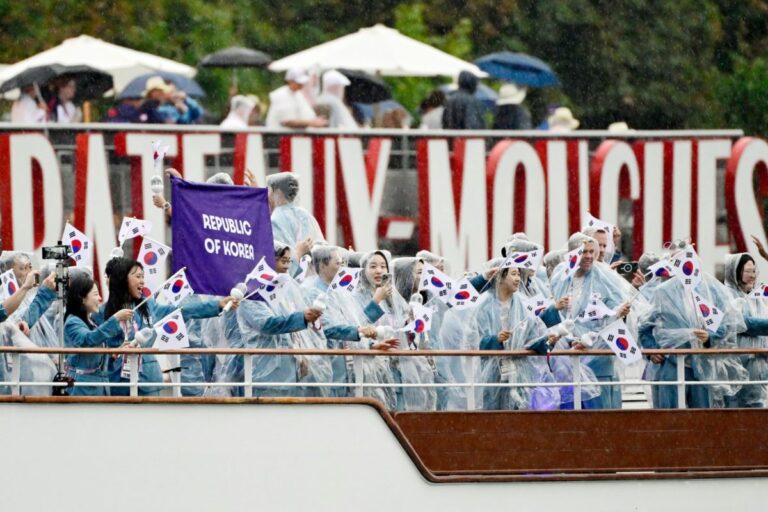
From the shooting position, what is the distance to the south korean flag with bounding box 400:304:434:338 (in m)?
12.7

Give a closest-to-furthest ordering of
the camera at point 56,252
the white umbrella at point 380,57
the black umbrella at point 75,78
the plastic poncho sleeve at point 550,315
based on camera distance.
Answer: the camera at point 56,252, the plastic poncho sleeve at point 550,315, the black umbrella at point 75,78, the white umbrella at point 380,57

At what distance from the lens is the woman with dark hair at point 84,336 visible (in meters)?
12.4

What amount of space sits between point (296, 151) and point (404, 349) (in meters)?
7.57

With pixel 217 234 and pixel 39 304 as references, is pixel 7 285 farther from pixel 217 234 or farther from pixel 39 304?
pixel 217 234

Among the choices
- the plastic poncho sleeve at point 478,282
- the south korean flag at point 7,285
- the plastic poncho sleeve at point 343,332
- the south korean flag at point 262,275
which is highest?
the south korean flag at point 262,275

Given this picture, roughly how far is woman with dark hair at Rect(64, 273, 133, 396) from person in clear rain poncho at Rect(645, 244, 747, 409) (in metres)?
3.56

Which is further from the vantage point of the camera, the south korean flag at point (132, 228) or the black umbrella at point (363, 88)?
the black umbrella at point (363, 88)

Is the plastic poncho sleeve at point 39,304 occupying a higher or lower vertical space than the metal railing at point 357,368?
higher

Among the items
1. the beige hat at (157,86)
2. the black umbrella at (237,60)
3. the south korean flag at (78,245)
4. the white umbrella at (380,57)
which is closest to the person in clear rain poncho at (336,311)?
the south korean flag at (78,245)

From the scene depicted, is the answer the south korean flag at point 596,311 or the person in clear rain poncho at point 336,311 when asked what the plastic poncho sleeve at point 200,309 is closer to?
the person in clear rain poncho at point 336,311

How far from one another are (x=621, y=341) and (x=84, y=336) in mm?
3165

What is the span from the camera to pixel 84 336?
12.4 metres

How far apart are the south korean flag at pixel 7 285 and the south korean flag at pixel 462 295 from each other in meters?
2.66

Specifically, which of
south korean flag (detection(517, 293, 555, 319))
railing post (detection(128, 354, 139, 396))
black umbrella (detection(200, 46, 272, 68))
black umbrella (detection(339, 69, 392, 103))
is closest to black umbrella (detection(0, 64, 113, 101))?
black umbrella (detection(200, 46, 272, 68))
